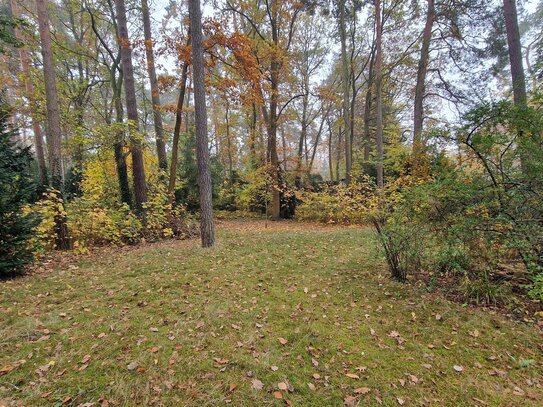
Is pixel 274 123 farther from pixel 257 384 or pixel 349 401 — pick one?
pixel 349 401

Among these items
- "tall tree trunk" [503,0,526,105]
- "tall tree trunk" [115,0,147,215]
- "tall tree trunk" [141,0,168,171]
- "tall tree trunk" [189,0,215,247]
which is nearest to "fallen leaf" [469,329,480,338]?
"tall tree trunk" [189,0,215,247]

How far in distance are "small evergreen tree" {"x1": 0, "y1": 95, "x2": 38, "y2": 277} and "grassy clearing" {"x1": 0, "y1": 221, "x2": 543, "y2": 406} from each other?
36cm

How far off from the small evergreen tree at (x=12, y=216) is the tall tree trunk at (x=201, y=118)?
3007 mm

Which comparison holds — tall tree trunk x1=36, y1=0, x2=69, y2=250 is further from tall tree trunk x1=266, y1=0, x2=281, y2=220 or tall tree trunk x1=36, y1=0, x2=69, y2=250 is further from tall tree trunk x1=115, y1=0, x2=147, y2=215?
tall tree trunk x1=266, y1=0, x2=281, y2=220

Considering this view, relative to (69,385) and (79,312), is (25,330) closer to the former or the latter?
(79,312)

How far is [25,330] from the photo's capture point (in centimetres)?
269

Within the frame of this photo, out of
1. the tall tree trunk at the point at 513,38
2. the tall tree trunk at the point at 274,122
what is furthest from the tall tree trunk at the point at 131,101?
the tall tree trunk at the point at 513,38

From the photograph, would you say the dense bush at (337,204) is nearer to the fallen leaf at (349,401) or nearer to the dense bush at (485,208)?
the dense bush at (485,208)

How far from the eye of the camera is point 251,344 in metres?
2.68

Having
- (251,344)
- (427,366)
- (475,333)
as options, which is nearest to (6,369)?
(251,344)

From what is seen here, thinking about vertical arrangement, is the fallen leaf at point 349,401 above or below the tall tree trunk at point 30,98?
below

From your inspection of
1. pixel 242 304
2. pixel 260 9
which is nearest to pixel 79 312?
pixel 242 304

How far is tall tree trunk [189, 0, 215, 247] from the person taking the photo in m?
5.77

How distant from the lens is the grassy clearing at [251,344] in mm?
2057
